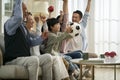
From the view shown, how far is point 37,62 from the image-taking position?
9.94ft

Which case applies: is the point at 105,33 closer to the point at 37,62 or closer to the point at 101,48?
the point at 101,48

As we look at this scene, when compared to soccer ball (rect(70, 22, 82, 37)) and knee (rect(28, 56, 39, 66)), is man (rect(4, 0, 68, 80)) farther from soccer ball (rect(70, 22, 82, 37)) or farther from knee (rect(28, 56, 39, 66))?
soccer ball (rect(70, 22, 82, 37))

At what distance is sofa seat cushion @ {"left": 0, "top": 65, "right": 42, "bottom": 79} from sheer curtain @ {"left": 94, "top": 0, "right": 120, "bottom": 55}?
356 centimetres

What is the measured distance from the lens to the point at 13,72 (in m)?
2.98

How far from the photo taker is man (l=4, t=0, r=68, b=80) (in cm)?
304

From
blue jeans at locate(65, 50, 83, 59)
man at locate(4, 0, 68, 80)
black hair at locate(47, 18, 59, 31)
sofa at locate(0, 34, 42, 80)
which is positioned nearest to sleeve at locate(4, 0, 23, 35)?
man at locate(4, 0, 68, 80)

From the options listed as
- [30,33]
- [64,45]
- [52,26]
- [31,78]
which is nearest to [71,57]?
[64,45]

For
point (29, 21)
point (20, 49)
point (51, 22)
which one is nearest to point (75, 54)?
point (51, 22)

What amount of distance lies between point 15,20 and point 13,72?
0.57 m

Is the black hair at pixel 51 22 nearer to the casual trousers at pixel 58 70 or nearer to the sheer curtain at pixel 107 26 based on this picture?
the casual trousers at pixel 58 70

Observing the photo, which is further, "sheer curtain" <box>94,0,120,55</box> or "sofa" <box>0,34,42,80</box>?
"sheer curtain" <box>94,0,120,55</box>

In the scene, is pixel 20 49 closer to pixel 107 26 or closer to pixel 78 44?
pixel 78 44

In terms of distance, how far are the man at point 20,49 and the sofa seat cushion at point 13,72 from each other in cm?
6

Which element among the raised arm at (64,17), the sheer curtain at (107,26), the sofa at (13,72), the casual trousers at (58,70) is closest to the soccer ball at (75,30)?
the raised arm at (64,17)
